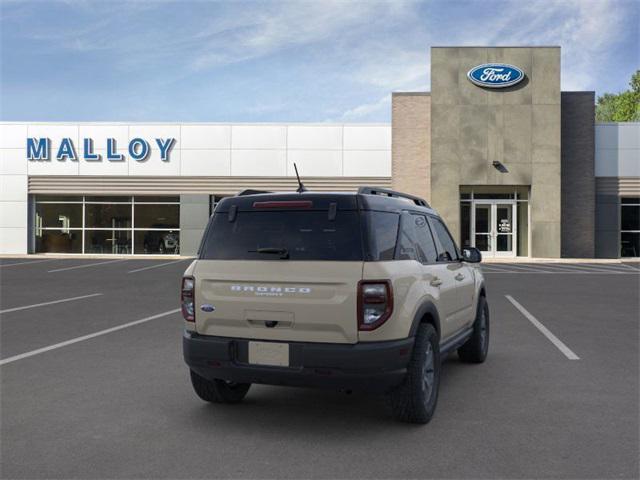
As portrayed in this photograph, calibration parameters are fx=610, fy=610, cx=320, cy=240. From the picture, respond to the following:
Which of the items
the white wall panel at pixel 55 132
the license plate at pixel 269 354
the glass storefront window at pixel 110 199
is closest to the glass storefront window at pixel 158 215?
the glass storefront window at pixel 110 199

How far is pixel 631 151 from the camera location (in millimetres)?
28141

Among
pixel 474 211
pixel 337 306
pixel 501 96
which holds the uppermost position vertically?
pixel 501 96

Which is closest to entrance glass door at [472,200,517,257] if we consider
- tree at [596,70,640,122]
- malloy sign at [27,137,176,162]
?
malloy sign at [27,137,176,162]

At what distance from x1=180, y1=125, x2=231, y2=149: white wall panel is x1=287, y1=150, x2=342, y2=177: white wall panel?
10.2 ft

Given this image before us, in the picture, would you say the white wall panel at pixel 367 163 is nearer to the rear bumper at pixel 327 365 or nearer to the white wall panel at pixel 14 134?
the white wall panel at pixel 14 134

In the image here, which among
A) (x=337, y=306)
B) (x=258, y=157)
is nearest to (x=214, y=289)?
(x=337, y=306)

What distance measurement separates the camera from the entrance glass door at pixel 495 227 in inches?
1102

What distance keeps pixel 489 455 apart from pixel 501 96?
25.4m

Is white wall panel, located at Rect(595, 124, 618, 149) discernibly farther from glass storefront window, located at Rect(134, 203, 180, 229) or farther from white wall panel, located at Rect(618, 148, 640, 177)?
glass storefront window, located at Rect(134, 203, 180, 229)

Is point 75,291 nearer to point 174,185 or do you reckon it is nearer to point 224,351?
point 224,351

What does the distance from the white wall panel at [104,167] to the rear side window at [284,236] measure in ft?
85.1

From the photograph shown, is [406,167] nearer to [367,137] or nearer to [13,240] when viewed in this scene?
[367,137]

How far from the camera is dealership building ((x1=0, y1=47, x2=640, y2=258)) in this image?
2705 cm

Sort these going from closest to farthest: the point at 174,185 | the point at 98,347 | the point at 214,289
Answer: the point at 214,289 < the point at 98,347 < the point at 174,185
